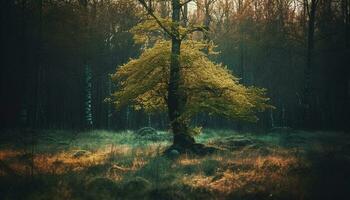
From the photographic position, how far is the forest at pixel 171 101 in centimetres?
1127

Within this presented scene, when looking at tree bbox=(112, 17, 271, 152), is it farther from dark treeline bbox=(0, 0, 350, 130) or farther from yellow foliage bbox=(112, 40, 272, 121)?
dark treeline bbox=(0, 0, 350, 130)

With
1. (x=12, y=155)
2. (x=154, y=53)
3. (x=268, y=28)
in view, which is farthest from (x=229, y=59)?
(x=12, y=155)

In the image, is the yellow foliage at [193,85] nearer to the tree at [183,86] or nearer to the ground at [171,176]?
the tree at [183,86]

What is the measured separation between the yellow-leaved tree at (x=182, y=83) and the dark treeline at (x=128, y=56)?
9942 mm

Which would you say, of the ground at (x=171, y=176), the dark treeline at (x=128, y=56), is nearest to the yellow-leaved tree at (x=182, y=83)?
the ground at (x=171, y=176)

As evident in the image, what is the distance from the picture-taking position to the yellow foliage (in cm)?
1659

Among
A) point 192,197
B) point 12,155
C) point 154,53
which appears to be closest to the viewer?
point 192,197

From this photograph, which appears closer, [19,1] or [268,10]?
[19,1]

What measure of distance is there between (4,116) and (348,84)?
89.8 ft

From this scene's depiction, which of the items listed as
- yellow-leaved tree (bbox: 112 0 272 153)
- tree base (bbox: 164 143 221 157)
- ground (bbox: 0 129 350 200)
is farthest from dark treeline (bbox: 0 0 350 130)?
ground (bbox: 0 129 350 200)

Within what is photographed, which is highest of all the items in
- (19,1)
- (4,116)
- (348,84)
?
(19,1)

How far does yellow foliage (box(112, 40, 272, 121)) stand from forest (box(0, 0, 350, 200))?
6 centimetres

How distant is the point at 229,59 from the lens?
3953 centimetres

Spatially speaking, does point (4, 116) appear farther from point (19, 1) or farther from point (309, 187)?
point (309, 187)
